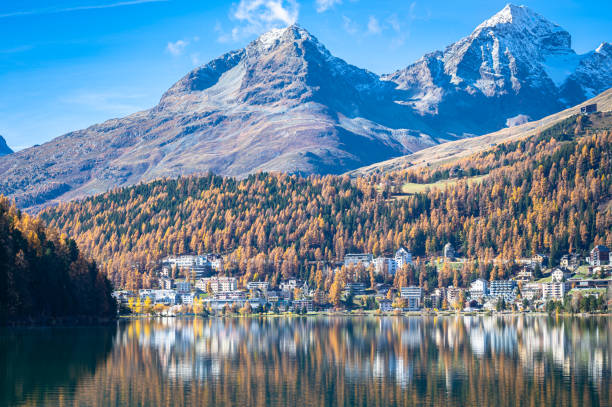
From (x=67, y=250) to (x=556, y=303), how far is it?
11990 cm

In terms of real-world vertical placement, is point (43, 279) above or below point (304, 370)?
above

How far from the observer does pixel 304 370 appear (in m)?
77.4

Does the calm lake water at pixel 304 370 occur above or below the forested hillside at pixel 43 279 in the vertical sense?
below

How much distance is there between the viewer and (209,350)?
330 ft

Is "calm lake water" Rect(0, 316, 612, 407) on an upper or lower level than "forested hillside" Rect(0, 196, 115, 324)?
lower

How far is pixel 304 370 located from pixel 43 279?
6485 cm

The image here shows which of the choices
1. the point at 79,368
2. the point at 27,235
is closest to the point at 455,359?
the point at 79,368

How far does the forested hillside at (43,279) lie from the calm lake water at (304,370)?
250 inches

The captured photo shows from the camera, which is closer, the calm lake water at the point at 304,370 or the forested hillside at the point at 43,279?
the calm lake water at the point at 304,370

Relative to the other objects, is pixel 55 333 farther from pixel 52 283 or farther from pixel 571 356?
pixel 571 356

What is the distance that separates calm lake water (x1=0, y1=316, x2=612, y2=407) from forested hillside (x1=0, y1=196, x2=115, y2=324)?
20.8 feet

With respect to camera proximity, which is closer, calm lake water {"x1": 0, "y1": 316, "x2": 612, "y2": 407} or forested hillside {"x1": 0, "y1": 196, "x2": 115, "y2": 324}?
calm lake water {"x1": 0, "y1": 316, "x2": 612, "y2": 407}

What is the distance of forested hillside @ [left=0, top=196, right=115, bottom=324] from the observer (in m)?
115

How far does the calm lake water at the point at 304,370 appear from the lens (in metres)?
59.5
